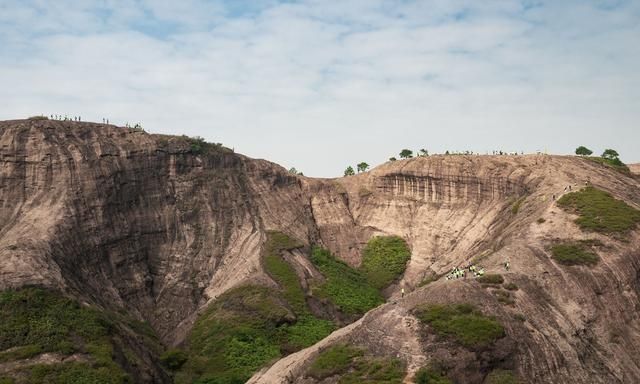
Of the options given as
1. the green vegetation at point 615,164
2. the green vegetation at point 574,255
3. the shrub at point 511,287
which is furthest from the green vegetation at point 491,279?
the green vegetation at point 615,164

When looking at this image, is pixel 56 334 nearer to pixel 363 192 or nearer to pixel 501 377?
pixel 501 377

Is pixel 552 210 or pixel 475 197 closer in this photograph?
pixel 552 210

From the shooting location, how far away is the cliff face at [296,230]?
156 feet

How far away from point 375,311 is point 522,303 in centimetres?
1209

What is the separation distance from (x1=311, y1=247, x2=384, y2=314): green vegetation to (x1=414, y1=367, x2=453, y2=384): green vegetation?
1344 inches

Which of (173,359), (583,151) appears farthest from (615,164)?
(173,359)

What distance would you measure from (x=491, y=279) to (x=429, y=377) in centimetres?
1381

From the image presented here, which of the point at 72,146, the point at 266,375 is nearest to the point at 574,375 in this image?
the point at 266,375

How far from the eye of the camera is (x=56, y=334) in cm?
5256

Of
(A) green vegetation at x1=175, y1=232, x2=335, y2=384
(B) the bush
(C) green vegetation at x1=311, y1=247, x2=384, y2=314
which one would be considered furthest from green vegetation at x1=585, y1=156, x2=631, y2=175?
(B) the bush

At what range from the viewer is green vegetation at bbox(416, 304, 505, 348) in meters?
43.2

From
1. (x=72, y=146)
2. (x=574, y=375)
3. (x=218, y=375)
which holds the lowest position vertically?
(x=218, y=375)

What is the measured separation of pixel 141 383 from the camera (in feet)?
177

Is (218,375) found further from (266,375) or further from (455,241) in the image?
(455,241)
